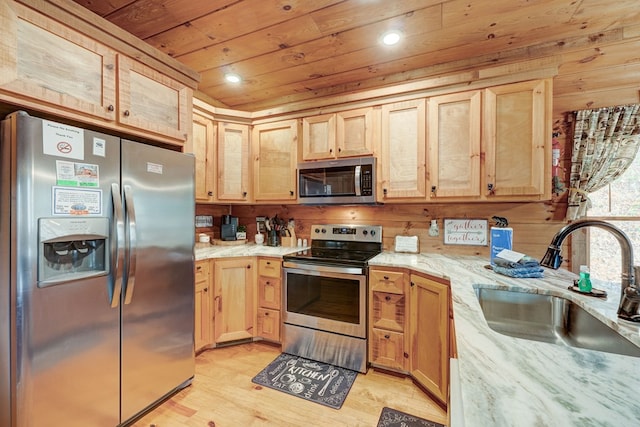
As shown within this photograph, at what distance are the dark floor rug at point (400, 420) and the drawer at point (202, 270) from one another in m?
1.65

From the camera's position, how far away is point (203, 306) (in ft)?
7.65

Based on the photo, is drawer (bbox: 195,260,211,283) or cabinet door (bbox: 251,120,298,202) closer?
drawer (bbox: 195,260,211,283)

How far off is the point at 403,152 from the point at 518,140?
A: 0.81m

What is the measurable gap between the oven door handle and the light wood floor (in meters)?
0.80

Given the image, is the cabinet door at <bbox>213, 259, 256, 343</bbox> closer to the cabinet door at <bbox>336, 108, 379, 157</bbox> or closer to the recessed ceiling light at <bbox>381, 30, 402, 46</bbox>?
the cabinet door at <bbox>336, 108, 379, 157</bbox>

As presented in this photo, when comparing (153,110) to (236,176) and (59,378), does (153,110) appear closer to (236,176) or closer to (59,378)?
(236,176)

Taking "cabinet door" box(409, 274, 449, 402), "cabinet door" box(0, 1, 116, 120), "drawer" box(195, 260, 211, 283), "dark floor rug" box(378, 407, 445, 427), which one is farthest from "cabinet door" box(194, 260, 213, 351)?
"cabinet door" box(409, 274, 449, 402)

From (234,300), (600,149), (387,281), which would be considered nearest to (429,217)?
(387,281)

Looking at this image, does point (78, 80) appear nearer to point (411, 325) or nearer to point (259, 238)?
point (259, 238)

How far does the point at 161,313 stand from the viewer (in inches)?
68.1

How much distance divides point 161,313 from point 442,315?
1.78 m

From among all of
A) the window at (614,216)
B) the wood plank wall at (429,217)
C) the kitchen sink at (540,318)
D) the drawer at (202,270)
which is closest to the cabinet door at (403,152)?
the wood plank wall at (429,217)

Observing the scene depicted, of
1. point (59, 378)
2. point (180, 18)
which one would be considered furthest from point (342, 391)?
point (180, 18)

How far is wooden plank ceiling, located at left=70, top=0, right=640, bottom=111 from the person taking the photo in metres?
1.68
